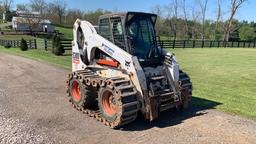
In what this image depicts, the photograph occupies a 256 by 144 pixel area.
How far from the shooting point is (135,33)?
7.58 m

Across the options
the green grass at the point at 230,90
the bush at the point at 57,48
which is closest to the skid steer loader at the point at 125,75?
the green grass at the point at 230,90

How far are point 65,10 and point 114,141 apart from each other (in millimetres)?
97743

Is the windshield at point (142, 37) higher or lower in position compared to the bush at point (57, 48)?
higher

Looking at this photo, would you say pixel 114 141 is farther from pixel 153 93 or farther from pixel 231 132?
pixel 231 132

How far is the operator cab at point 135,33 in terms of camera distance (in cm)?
730

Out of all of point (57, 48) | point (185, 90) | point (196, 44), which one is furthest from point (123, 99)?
point (196, 44)

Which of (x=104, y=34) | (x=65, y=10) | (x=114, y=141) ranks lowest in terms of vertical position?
(x=114, y=141)

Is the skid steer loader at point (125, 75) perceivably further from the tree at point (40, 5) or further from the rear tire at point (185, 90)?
the tree at point (40, 5)

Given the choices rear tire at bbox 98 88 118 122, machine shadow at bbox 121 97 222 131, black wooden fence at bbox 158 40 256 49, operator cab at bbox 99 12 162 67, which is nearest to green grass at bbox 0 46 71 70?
machine shadow at bbox 121 97 222 131

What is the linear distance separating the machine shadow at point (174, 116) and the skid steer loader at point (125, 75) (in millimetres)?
255

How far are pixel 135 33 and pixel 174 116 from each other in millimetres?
2344

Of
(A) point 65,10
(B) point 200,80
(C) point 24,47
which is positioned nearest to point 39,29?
(A) point 65,10

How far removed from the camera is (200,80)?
13312mm

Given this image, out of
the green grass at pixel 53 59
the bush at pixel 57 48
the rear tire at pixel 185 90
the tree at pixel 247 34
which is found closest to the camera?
the rear tire at pixel 185 90
